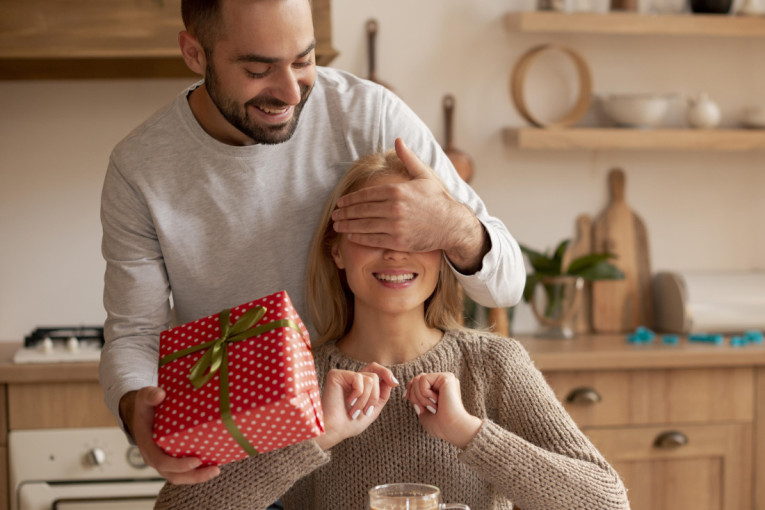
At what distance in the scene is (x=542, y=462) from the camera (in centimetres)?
122

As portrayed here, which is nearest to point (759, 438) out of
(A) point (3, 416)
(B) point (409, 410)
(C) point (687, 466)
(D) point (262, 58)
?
(C) point (687, 466)

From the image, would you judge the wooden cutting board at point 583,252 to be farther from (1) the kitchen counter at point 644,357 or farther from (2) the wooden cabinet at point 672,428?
(2) the wooden cabinet at point 672,428

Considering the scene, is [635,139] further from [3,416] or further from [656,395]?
[3,416]

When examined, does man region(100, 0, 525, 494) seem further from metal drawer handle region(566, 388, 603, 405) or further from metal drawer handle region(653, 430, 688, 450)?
metal drawer handle region(653, 430, 688, 450)

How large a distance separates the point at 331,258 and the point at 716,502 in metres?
1.59

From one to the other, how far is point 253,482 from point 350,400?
0.56 feet

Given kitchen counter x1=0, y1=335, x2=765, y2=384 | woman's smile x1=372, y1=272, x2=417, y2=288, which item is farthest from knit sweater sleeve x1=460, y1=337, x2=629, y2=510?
kitchen counter x1=0, y1=335, x2=765, y2=384

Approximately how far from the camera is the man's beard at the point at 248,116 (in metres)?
1.39

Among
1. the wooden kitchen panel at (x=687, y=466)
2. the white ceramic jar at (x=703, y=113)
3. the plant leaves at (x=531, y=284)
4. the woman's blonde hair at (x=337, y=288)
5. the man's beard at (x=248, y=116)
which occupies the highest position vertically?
the man's beard at (x=248, y=116)

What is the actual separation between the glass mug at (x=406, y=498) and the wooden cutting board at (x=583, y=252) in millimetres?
1985

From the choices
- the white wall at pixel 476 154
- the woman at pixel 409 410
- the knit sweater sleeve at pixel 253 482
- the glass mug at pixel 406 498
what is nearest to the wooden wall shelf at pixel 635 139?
the white wall at pixel 476 154

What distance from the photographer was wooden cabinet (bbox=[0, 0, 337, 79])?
2334 millimetres

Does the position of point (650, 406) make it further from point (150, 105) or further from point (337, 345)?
point (150, 105)

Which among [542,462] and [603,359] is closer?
[542,462]
